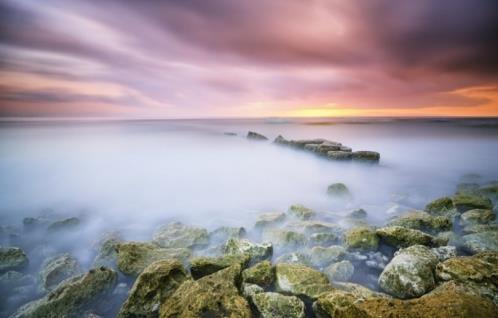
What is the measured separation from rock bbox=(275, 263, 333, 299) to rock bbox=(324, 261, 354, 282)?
0.56 m

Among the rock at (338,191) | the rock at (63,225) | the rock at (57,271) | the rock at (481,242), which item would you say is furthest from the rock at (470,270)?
the rock at (63,225)

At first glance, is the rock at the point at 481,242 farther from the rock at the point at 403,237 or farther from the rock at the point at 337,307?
the rock at the point at 337,307

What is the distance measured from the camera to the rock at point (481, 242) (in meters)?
4.32

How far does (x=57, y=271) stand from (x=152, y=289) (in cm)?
202

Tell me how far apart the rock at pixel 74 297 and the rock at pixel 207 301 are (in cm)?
117

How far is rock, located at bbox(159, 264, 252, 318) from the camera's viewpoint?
8.62 feet

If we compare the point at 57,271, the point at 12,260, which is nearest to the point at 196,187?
the point at 12,260

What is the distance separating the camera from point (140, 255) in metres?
4.18

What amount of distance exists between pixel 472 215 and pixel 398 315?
486 cm

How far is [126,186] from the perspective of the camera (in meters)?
10.4

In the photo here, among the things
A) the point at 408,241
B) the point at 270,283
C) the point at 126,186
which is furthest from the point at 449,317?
the point at 126,186

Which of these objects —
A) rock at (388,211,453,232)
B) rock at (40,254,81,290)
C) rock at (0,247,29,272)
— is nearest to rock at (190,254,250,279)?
rock at (40,254,81,290)

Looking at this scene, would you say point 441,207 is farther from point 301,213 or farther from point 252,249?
point 252,249

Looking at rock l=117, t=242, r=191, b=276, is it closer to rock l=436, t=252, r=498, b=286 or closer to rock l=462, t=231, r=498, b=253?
rock l=436, t=252, r=498, b=286
